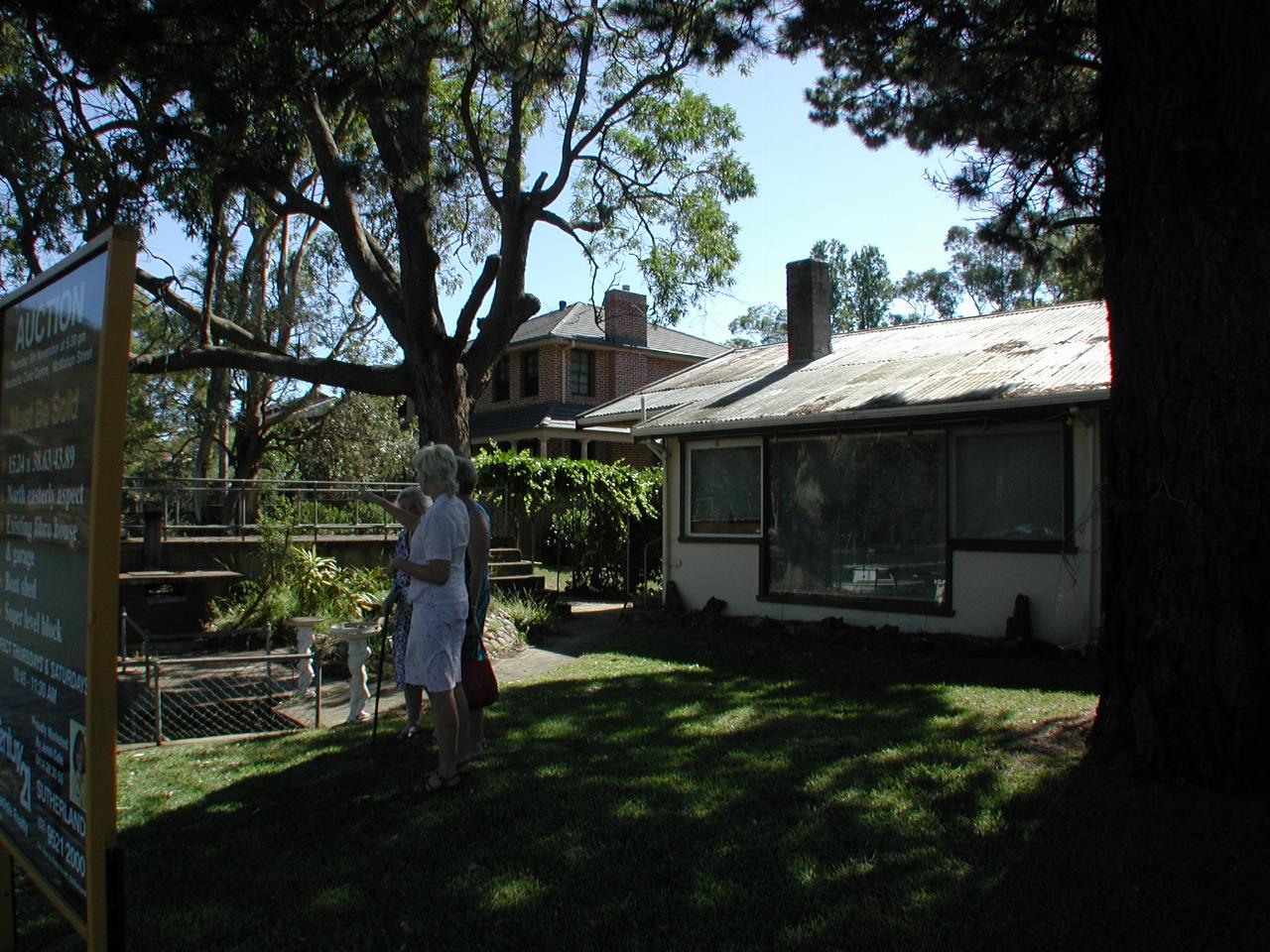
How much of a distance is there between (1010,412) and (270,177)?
7.79 metres

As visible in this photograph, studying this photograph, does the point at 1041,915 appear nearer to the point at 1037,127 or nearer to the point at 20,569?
the point at 20,569

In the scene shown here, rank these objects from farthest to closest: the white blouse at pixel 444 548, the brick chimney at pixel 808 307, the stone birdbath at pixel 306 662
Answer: the brick chimney at pixel 808 307 → the stone birdbath at pixel 306 662 → the white blouse at pixel 444 548

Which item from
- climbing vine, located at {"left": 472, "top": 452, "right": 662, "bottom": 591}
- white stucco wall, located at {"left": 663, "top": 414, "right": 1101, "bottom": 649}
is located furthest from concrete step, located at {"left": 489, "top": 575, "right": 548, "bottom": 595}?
white stucco wall, located at {"left": 663, "top": 414, "right": 1101, "bottom": 649}

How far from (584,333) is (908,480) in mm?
18306

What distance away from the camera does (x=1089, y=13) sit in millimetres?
8680

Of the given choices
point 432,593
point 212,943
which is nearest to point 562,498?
point 432,593

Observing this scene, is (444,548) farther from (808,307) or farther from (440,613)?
(808,307)

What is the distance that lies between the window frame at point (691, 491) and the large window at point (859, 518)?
17 cm

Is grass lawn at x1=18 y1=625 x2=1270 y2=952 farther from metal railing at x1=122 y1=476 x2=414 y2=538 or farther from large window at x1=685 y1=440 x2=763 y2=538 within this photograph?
metal railing at x1=122 y1=476 x2=414 y2=538

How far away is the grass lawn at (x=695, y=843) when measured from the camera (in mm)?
3885

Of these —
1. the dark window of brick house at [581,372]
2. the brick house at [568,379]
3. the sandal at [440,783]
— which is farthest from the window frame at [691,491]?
the dark window of brick house at [581,372]

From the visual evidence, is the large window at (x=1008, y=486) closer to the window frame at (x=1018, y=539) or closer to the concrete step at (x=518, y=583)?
the window frame at (x=1018, y=539)

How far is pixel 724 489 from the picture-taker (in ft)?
43.3

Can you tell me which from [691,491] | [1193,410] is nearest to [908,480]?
[691,491]
